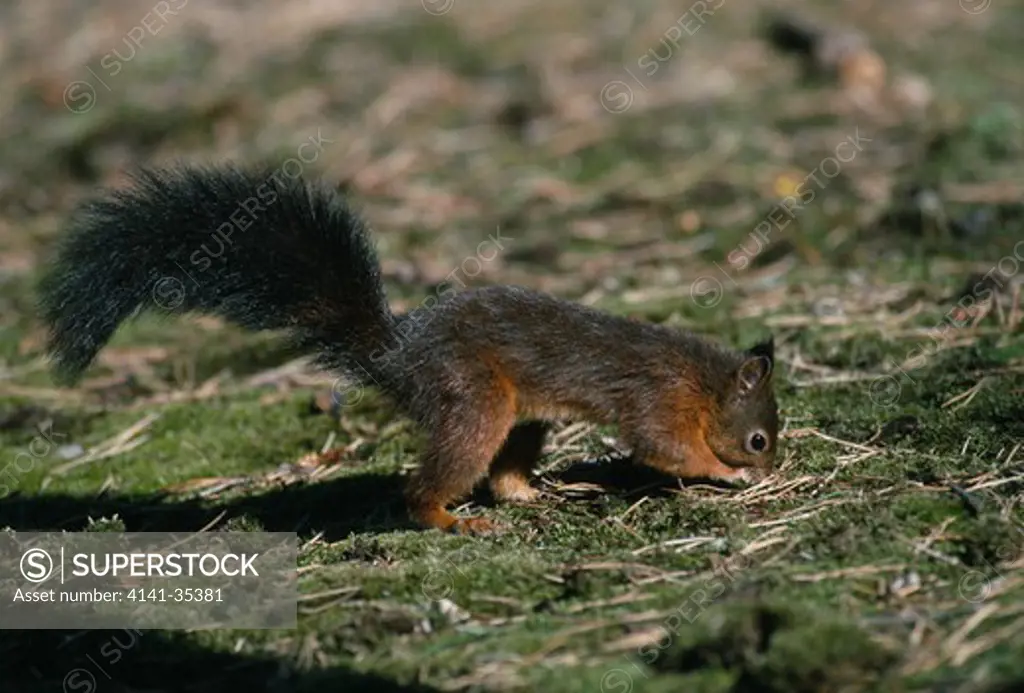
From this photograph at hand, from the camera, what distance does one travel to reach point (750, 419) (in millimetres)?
5418

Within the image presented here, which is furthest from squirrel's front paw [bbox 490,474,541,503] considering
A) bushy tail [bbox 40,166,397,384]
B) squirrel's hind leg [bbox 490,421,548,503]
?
bushy tail [bbox 40,166,397,384]

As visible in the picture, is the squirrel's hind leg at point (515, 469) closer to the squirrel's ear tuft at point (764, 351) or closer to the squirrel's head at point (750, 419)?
the squirrel's head at point (750, 419)

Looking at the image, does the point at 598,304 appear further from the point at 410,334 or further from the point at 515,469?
the point at 410,334

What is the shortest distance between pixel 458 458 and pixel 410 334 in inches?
19.1

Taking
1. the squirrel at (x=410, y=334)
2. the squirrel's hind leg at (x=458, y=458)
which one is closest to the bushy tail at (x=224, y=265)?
the squirrel at (x=410, y=334)

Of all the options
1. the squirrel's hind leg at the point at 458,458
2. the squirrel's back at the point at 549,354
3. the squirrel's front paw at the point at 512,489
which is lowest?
the squirrel's front paw at the point at 512,489

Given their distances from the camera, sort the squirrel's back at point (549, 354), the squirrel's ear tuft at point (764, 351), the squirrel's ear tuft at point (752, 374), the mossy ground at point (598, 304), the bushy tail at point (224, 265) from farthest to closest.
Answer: the squirrel's ear tuft at point (764, 351)
the squirrel's ear tuft at point (752, 374)
the squirrel's back at point (549, 354)
the bushy tail at point (224, 265)
the mossy ground at point (598, 304)

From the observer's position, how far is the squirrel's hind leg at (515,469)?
5.53 meters

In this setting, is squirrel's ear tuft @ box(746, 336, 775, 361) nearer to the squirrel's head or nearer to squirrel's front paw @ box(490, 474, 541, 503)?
the squirrel's head

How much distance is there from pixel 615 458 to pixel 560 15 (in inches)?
363

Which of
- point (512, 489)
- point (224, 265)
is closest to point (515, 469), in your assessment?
point (512, 489)

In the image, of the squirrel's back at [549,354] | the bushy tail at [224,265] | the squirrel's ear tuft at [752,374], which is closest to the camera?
the bushy tail at [224,265]

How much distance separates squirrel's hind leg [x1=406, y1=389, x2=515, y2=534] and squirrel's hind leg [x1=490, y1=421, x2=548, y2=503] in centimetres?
29

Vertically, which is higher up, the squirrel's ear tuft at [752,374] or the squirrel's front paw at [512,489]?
the squirrel's ear tuft at [752,374]
